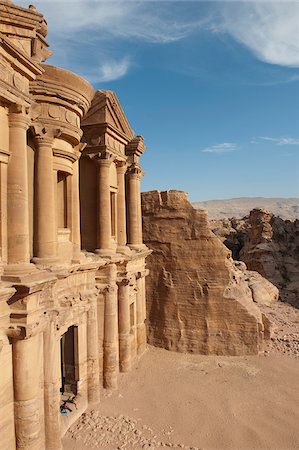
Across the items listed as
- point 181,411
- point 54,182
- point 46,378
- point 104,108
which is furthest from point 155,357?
point 104,108

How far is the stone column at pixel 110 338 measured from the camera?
12477 mm

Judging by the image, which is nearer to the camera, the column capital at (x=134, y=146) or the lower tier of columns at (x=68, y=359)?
the lower tier of columns at (x=68, y=359)

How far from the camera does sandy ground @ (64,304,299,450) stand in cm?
950

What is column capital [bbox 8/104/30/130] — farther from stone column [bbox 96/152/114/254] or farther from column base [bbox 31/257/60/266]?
stone column [bbox 96/152/114/254]

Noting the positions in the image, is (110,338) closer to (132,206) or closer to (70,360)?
(70,360)

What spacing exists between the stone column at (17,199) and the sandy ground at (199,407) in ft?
17.7

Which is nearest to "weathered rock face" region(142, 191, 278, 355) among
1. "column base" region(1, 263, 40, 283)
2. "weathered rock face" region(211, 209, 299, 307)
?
"column base" region(1, 263, 40, 283)

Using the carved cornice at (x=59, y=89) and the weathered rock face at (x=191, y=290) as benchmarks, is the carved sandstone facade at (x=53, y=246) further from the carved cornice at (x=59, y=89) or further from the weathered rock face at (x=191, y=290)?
the weathered rock face at (x=191, y=290)

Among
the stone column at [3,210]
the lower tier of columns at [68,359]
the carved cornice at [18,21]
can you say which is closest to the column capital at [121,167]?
the lower tier of columns at [68,359]

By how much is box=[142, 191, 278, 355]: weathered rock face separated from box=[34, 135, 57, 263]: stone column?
8641 mm

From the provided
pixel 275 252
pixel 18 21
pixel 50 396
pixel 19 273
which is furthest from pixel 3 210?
pixel 275 252

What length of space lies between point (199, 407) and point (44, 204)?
7987 millimetres

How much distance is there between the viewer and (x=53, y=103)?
9430 millimetres

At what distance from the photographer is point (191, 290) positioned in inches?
640
